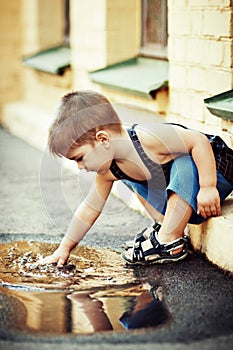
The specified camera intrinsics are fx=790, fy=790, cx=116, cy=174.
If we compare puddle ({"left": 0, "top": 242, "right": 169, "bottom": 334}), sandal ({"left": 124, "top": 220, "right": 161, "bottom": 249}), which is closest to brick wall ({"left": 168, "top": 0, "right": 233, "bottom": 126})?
sandal ({"left": 124, "top": 220, "right": 161, "bottom": 249})

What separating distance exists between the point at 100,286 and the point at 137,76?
9.00 ft

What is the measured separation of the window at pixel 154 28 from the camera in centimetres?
649

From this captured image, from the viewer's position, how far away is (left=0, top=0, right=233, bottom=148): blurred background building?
16.3 feet

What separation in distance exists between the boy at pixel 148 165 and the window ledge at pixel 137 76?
152 centimetres

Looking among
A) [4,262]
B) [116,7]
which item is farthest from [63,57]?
[4,262]

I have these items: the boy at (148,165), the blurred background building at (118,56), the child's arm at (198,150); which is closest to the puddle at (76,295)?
the boy at (148,165)

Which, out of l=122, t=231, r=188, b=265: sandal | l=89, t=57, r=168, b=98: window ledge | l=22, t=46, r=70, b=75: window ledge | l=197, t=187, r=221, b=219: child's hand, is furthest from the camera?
l=22, t=46, r=70, b=75: window ledge

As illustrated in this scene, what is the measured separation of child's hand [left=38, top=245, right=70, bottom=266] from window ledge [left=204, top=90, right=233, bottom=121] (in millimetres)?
1178

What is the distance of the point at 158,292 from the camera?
378 cm

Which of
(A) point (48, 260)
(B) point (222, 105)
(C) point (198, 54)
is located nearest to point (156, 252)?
(A) point (48, 260)

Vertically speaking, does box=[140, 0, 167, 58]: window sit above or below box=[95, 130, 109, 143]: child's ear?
above

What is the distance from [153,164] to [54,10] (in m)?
5.20

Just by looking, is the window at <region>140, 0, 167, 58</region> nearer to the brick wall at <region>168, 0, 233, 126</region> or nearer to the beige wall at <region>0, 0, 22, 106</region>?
the brick wall at <region>168, 0, 233, 126</region>

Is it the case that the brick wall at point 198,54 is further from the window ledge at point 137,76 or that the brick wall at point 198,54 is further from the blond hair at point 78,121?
the blond hair at point 78,121
